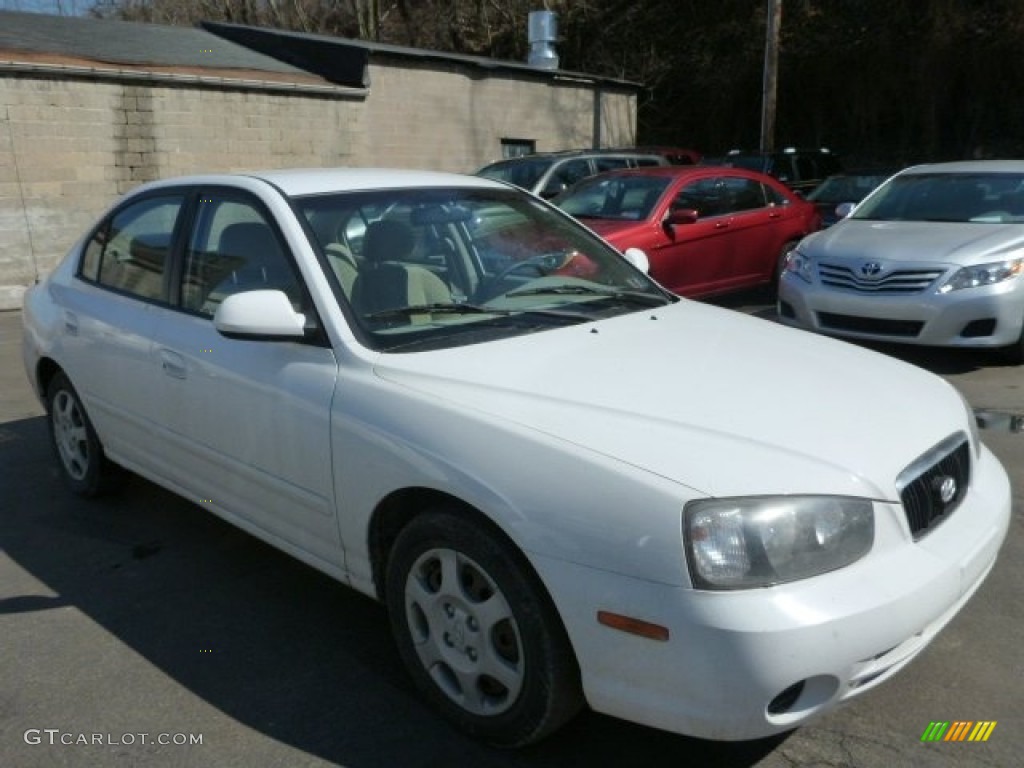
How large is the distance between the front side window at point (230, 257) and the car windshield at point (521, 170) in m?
8.65

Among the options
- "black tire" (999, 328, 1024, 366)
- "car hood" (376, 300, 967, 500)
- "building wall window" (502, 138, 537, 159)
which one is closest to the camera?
"car hood" (376, 300, 967, 500)

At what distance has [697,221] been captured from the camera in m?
9.15

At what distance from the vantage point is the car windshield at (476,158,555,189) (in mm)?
12266

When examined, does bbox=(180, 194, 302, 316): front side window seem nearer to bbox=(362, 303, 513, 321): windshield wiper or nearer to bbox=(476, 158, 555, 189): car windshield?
bbox=(362, 303, 513, 321): windshield wiper

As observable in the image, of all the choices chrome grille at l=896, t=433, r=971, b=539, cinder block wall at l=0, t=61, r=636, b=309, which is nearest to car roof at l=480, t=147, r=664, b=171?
cinder block wall at l=0, t=61, r=636, b=309

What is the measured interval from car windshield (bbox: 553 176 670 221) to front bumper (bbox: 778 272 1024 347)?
2.52 meters

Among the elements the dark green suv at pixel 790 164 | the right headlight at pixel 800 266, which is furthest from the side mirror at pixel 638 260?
the dark green suv at pixel 790 164

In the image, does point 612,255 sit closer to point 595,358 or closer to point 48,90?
point 595,358

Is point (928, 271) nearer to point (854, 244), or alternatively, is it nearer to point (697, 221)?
point (854, 244)

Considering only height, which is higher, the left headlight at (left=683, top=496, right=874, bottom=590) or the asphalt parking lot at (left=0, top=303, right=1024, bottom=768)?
the left headlight at (left=683, top=496, right=874, bottom=590)

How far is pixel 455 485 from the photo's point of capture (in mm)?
2541

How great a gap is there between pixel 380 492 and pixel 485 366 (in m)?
0.49

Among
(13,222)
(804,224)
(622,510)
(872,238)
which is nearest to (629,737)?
(622,510)

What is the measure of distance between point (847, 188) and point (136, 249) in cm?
1125
